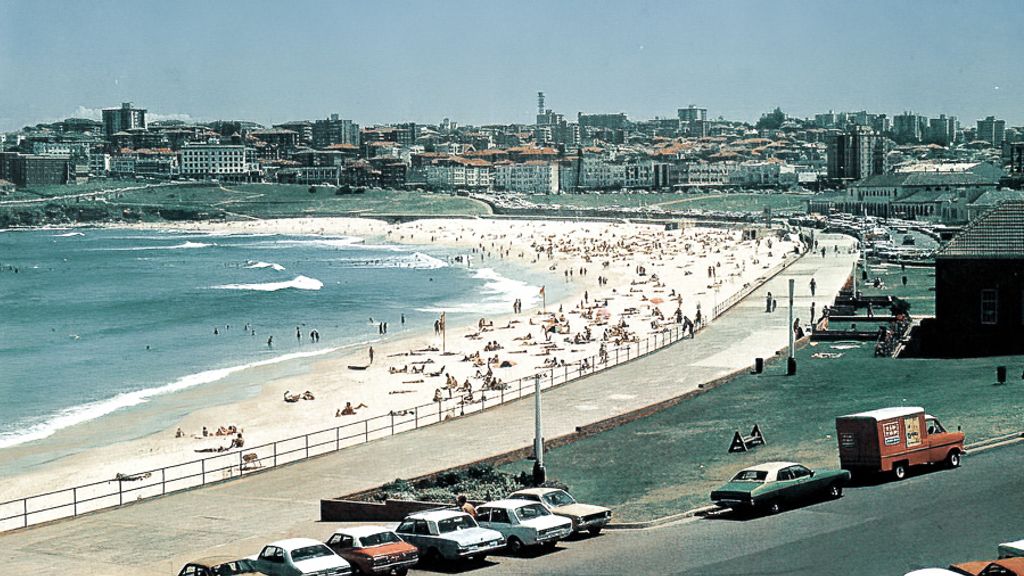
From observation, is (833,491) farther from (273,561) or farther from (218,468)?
(218,468)

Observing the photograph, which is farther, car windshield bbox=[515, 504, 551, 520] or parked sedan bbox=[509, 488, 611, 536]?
parked sedan bbox=[509, 488, 611, 536]

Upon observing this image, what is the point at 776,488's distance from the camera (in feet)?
61.1

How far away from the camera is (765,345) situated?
128 ft

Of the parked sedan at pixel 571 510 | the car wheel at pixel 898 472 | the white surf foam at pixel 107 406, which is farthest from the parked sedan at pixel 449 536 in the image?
the white surf foam at pixel 107 406

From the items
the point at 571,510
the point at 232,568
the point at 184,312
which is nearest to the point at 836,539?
the point at 571,510

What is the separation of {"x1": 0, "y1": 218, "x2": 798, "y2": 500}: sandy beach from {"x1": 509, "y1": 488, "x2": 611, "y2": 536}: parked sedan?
539 inches

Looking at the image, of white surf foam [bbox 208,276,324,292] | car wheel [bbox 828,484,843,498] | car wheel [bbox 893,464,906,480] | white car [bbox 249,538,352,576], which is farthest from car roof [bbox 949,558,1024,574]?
white surf foam [bbox 208,276,324,292]

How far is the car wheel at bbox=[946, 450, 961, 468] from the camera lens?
20547 mm

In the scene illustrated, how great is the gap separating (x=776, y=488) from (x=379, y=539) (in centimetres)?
590

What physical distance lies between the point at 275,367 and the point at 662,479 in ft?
97.5

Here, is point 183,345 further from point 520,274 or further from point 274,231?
point 274,231

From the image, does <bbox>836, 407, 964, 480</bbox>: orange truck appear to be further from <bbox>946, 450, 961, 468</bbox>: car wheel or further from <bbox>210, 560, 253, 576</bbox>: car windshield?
<bbox>210, 560, 253, 576</bbox>: car windshield

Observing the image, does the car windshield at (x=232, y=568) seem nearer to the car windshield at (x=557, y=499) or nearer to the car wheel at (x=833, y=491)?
the car windshield at (x=557, y=499)

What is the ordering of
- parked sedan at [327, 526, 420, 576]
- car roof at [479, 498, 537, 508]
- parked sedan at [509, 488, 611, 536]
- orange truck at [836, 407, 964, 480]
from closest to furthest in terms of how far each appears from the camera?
parked sedan at [327, 526, 420, 576]
car roof at [479, 498, 537, 508]
parked sedan at [509, 488, 611, 536]
orange truck at [836, 407, 964, 480]
